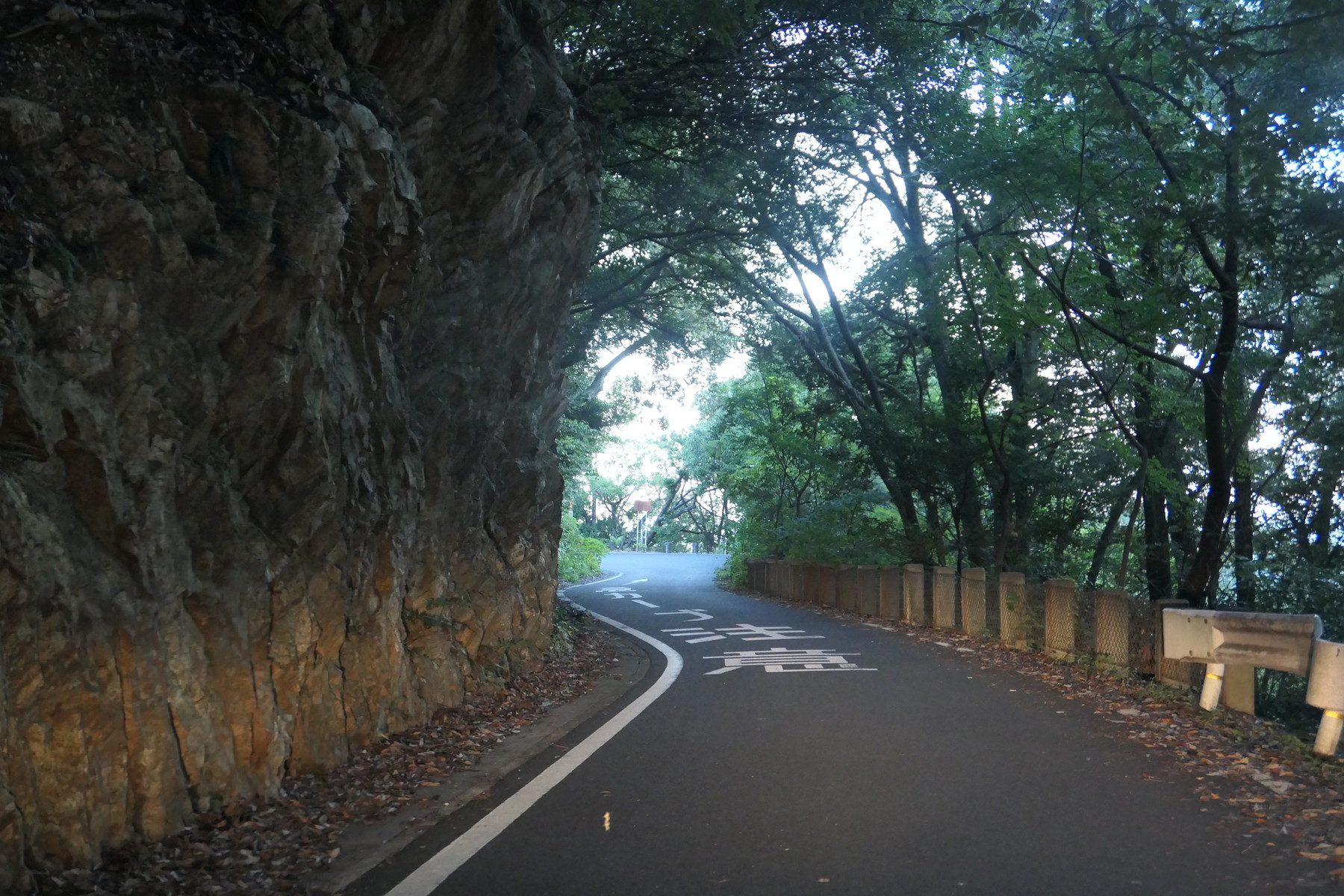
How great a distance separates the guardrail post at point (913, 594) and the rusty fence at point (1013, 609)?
14mm

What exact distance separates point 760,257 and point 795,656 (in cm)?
1256

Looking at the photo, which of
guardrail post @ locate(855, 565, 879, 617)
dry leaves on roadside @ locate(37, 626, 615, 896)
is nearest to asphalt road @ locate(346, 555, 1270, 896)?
dry leaves on roadside @ locate(37, 626, 615, 896)

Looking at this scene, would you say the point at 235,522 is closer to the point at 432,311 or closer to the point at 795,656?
the point at 432,311

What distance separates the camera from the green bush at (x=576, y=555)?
38281mm

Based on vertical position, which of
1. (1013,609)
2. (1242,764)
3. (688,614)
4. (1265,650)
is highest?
(1265,650)

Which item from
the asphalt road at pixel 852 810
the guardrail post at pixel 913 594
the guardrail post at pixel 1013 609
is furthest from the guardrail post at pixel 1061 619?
the guardrail post at pixel 913 594

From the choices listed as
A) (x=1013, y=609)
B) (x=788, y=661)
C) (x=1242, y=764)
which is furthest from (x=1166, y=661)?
(x=788, y=661)

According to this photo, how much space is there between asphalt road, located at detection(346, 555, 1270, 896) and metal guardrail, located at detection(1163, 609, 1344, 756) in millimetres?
1093

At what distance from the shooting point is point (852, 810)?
635 cm

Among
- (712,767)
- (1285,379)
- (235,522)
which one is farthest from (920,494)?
(235,522)

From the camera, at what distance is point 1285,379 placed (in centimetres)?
1642

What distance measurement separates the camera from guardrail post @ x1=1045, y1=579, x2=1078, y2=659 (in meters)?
13.5

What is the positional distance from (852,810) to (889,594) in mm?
15524

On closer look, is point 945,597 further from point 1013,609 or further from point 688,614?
point 688,614
